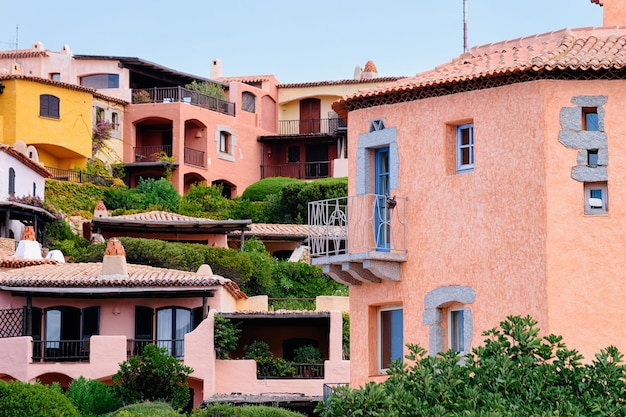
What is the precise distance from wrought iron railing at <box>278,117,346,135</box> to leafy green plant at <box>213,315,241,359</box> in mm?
39527

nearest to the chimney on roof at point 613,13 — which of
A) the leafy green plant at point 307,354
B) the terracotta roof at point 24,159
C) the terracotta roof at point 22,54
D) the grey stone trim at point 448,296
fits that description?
the grey stone trim at point 448,296

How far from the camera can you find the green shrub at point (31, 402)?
4159cm

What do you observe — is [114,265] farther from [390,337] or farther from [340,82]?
[340,82]

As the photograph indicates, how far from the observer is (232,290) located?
54312 millimetres

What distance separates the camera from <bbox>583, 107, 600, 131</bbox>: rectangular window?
30.6 metres

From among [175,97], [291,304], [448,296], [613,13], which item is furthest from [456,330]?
[175,97]

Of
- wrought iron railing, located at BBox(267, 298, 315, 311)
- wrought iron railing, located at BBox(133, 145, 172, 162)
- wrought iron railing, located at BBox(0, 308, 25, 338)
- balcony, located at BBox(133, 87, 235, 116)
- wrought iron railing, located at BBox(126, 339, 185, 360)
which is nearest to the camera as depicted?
wrought iron railing, located at BBox(126, 339, 185, 360)

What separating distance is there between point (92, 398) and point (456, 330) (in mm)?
17461

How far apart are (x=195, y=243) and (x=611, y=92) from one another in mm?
35840

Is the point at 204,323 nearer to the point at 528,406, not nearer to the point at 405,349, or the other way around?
the point at 405,349

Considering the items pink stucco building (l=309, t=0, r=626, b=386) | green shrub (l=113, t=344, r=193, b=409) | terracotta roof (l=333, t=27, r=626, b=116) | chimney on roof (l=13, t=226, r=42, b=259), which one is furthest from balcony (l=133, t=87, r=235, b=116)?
pink stucco building (l=309, t=0, r=626, b=386)

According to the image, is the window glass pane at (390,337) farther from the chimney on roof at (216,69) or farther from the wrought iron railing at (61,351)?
the chimney on roof at (216,69)

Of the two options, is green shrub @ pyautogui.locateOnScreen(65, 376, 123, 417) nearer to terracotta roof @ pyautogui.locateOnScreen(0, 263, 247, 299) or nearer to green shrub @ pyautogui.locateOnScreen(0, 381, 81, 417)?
green shrub @ pyautogui.locateOnScreen(0, 381, 81, 417)

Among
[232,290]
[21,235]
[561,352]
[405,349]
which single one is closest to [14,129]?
[21,235]
